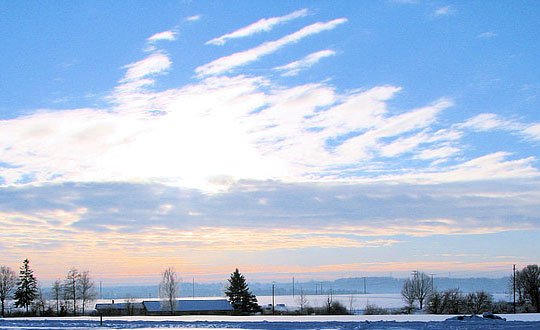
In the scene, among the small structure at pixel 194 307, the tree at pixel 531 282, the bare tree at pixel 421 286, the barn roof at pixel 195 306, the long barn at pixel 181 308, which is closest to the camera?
the long barn at pixel 181 308

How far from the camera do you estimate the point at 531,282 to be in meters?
89.9

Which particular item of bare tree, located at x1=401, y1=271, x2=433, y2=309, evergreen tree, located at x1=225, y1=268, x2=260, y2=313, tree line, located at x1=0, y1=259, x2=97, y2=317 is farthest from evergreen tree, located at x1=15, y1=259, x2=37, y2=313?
bare tree, located at x1=401, y1=271, x2=433, y2=309

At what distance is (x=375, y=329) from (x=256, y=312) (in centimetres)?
5038

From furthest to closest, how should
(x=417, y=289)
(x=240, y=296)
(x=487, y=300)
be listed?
(x=417, y=289)
(x=487, y=300)
(x=240, y=296)

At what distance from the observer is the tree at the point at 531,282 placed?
87919 millimetres

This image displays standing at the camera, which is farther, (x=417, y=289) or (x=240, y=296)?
(x=417, y=289)

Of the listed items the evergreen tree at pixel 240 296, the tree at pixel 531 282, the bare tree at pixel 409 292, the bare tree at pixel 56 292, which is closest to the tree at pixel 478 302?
the tree at pixel 531 282

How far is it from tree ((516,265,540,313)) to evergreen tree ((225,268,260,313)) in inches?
1769

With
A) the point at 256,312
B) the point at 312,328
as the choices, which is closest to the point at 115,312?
the point at 256,312

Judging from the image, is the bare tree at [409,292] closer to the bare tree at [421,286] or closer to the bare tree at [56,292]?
the bare tree at [421,286]

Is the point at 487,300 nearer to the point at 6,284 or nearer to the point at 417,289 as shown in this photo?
the point at 417,289

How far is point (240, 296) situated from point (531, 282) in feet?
162

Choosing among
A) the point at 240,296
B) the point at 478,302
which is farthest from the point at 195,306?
the point at 478,302

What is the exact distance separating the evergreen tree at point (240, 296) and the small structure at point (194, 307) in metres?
1.21
